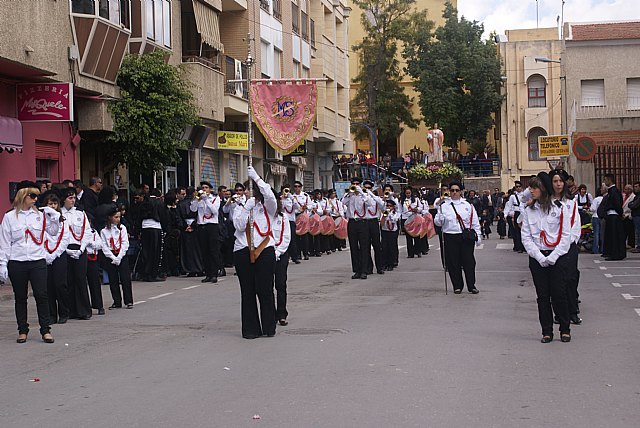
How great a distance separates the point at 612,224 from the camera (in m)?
23.4

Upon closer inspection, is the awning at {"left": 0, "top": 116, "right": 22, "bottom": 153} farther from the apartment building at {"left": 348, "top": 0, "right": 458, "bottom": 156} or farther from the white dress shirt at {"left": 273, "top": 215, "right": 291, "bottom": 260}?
the apartment building at {"left": 348, "top": 0, "right": 458, "bottom": 156}

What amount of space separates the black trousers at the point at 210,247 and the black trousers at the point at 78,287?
5.81 metres

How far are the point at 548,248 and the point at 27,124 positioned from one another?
13.7 metres

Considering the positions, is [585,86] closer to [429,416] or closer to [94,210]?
[94,210]

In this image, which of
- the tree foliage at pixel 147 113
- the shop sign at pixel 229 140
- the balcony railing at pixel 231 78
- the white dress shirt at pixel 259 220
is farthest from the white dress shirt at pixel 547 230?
the shop sign at pixel 229 140

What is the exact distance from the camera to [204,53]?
31.7 metres

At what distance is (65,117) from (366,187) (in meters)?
6.45

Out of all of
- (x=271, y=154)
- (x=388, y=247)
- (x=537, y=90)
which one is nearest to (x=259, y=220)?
(x=388, y=247)

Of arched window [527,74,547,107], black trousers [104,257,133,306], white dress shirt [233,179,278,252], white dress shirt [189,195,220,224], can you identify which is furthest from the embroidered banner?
arched window [527,74,547,107]

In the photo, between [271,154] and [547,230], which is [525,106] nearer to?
[271,154]

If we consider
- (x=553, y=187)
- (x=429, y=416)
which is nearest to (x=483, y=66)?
(x=553, y=187)

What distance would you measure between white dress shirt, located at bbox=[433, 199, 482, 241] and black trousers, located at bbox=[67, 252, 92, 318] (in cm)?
585

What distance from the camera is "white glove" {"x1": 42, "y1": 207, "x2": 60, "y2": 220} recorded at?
11898mm

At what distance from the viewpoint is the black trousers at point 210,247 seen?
19375 mm
